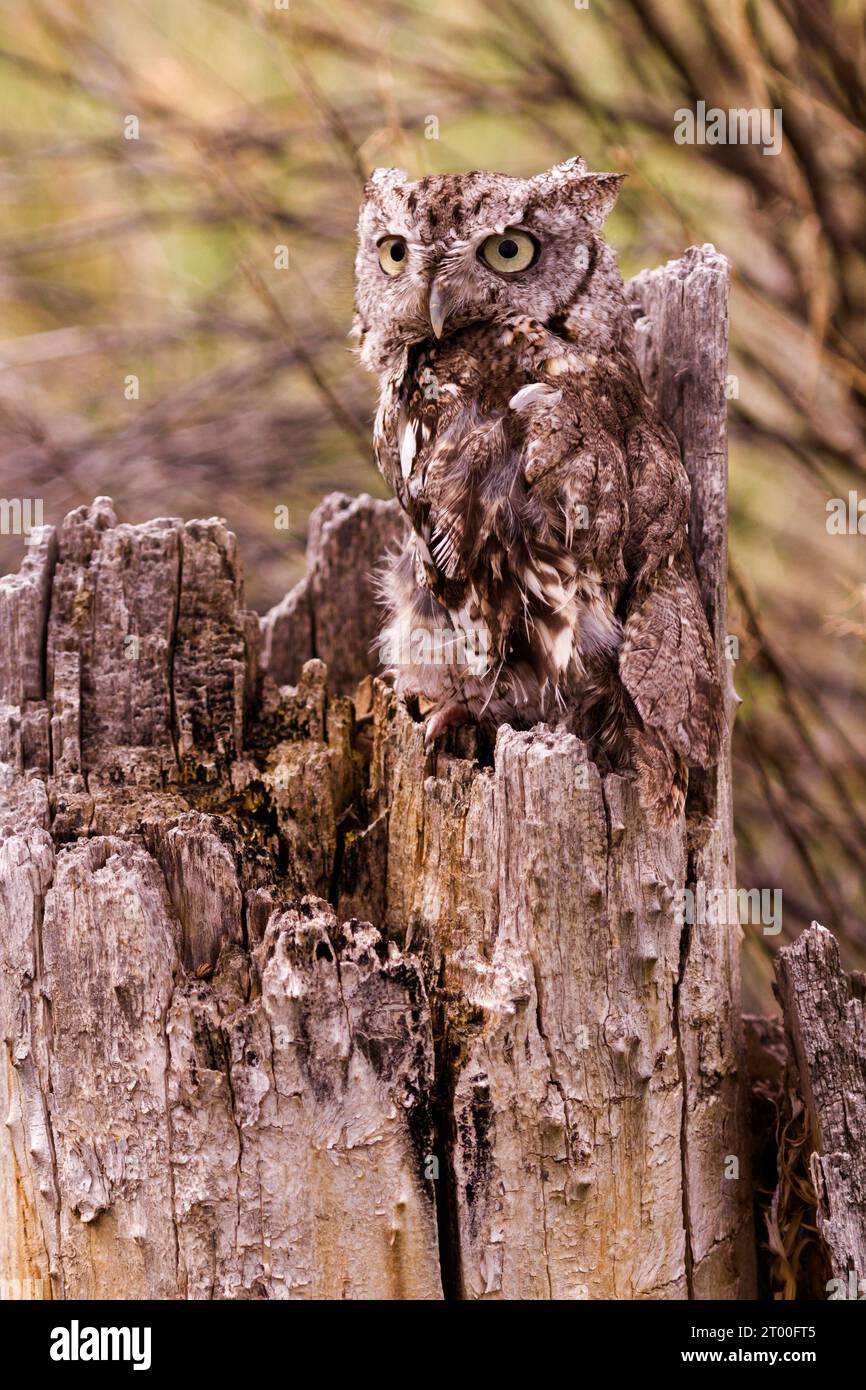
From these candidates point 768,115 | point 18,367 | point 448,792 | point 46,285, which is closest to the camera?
point 448,792

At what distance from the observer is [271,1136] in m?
1.70

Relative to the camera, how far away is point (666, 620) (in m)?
1.93

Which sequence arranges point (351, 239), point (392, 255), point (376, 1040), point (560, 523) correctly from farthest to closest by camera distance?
point (351, 239), point (392, 255), point (560, 523), point (376, 1040)

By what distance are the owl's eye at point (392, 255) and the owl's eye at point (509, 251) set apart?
0.17 m

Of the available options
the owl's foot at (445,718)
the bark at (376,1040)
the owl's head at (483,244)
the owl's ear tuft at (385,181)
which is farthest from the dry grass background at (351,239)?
the bark at (376,1040)

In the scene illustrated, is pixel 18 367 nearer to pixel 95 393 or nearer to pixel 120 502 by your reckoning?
pixel 95 393

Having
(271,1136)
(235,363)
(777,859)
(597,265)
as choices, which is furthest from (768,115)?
(271,1136)

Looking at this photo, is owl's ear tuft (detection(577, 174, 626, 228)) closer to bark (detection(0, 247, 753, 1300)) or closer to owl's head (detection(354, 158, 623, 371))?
owl's head (detection(354, 158, 623, 371))

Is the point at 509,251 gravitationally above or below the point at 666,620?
above

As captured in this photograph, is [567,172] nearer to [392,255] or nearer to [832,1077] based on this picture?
[392,255]

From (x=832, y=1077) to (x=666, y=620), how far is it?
2.73ft

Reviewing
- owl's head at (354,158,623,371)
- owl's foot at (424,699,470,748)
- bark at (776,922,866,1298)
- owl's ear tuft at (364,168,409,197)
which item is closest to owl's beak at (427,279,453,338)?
owl's head at (354,158,623,371)

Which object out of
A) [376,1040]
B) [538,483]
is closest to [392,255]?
[538,483]
